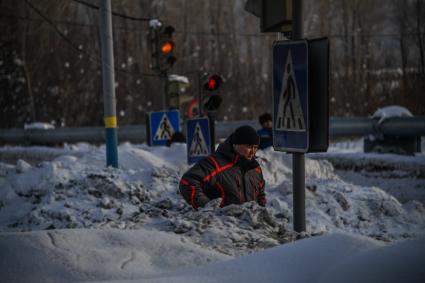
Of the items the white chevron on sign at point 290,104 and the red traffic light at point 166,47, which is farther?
the red traffic light at point 166,47

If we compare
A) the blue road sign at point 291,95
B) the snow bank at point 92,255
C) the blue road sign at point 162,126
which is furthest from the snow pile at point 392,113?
the snow bank at point 92,255

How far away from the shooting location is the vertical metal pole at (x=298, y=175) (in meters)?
4.61

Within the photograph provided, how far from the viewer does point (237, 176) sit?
6301mm

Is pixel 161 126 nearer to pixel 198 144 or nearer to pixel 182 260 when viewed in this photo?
pixel 198 144

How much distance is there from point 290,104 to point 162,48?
31.8 ft

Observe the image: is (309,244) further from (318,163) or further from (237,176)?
(318,163)

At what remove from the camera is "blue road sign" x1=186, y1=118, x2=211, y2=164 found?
32.4 feet

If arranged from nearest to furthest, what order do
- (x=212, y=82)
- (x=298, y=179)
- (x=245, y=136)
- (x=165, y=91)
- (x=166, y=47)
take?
(x=298, y=179)
(x=245, y=136)
(x=212, y=82)
(x=166, y=47)
(x=165, y=91)

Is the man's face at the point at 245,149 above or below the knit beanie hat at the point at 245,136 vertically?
below

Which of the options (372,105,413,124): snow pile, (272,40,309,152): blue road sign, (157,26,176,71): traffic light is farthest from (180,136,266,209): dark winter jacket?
(372,105,413,124): snow pile

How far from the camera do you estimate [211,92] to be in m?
10.0

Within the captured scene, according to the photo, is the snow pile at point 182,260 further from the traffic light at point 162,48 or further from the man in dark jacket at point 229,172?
the traffic light at point 162,48

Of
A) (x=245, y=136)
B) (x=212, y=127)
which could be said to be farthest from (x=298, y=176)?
(x=212, y=127)

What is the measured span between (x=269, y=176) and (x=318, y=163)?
1288 mm
